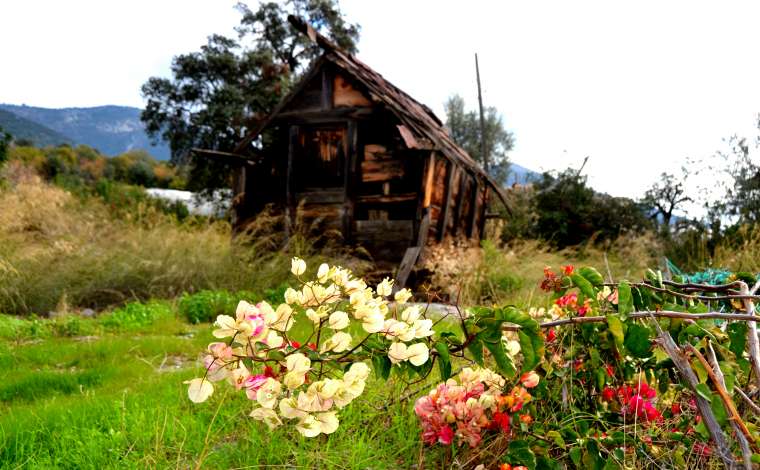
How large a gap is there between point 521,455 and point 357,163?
848 cm

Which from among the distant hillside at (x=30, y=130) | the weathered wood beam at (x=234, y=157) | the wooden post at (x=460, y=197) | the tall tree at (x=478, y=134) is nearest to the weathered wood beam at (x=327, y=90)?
the weathered wood beam at (x=234, y=157)

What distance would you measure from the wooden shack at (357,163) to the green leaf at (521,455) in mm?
7301

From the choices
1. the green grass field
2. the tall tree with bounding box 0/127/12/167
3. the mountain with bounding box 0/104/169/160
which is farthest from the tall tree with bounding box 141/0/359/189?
the mountain with bounding box 0/104/169/160

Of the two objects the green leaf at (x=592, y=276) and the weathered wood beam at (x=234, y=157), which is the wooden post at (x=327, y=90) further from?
the green leaf at (x=592, y=276)

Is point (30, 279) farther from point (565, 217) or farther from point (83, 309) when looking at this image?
point (565, 217)

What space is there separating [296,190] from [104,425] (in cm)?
788

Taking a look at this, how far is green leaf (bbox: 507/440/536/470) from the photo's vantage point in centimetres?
148

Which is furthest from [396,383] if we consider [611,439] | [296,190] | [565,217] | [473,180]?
[565,217]

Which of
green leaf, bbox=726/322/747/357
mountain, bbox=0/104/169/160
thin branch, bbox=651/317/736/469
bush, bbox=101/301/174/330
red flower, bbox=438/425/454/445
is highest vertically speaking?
mountain, bbox=0/104/169/160

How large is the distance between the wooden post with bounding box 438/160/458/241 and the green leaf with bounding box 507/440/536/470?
8.84 m

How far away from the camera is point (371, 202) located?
9594mm

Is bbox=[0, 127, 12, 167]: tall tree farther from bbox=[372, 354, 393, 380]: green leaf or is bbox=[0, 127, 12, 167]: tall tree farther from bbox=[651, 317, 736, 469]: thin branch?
bbox=[651, 317, 736, 469]: thin branch

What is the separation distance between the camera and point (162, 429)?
6.59 ft

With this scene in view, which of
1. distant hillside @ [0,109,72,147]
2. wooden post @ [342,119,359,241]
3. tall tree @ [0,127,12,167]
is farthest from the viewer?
distant hillside @ [0,109,72,147]
